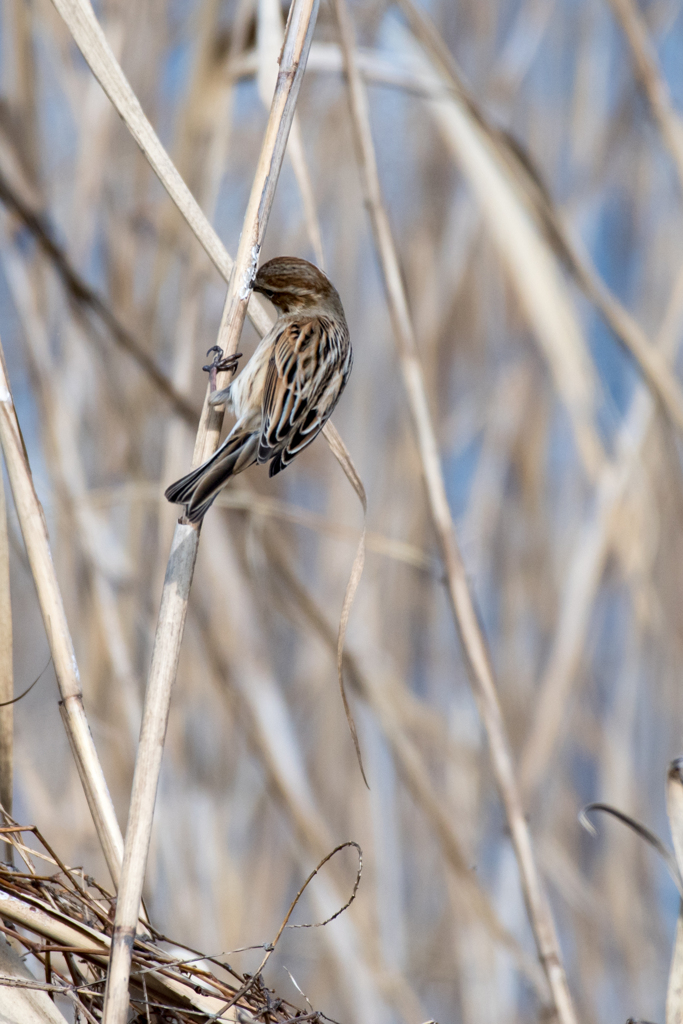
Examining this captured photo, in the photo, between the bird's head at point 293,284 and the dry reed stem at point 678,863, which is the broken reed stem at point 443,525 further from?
the dry reed stem at point 678,863

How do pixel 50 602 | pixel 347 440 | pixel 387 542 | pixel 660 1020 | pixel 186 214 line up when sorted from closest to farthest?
1. pixel 50 602
2. pixel 186 214
3. pixel 387 542
4. pixel 347 440
5. pixel 660 1020

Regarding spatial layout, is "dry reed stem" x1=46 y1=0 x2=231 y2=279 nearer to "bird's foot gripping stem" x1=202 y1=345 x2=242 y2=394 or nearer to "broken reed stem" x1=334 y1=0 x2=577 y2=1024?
"bird's foot gripping stem" x1=202 y1=345 x2=242 y2=394

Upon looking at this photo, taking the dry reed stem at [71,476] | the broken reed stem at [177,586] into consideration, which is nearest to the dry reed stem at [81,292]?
the dry reed stem at [71,476]

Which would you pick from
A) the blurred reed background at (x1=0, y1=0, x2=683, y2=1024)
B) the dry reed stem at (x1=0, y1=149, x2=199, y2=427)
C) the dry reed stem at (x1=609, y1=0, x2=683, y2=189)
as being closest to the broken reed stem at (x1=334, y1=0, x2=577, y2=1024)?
the blurred reed background at (x1=0, y1=0, x2=683, y2=1024)

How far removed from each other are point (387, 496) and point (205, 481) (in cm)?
185

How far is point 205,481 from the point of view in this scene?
1500mm

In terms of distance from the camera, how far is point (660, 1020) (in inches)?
146

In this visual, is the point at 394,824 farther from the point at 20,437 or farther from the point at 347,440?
the point at 20,437

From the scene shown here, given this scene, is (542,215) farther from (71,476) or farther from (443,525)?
(71,476)

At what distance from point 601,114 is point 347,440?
163 cm

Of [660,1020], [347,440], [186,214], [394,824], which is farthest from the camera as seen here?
[660,1020]

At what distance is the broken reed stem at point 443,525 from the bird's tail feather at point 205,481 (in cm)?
50

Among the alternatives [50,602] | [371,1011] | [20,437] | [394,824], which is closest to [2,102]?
[20,437]

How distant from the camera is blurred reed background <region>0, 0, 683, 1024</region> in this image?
7.67 ft
